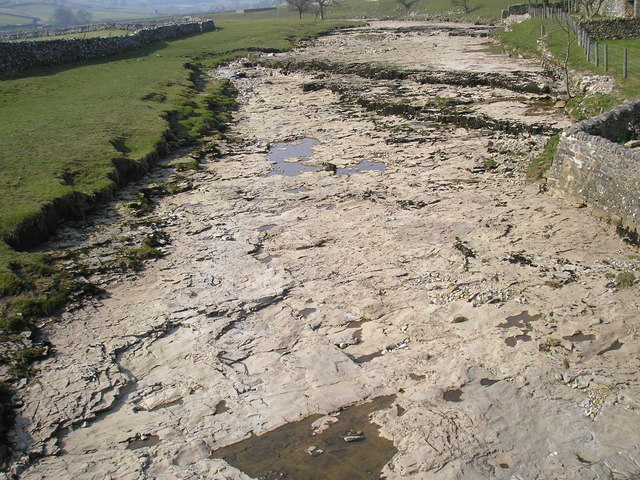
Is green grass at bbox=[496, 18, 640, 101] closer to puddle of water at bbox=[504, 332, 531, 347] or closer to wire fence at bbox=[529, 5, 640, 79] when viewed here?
wire fence at bbox=[529, 5, 640, 79]

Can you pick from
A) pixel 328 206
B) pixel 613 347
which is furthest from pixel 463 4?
pixel 613 347

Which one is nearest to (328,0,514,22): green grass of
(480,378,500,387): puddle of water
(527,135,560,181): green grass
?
(527,135,560,181): green grass

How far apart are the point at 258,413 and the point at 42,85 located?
104ft

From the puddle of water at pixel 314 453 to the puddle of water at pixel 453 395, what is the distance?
137 centimetres

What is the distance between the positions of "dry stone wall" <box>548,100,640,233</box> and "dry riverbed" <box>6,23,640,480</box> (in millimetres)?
546

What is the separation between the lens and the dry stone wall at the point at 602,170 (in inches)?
567

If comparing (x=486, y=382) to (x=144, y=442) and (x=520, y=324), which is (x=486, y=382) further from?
(x=144, y=442)

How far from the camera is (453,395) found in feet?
31.6

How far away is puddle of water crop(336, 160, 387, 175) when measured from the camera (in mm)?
21388

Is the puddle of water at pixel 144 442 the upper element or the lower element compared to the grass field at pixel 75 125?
lower

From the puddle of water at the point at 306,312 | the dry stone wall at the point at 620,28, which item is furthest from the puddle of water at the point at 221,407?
the dry stone wall at the point at 620,28

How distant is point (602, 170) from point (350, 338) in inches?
348

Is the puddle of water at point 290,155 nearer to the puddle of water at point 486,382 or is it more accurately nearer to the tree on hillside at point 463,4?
the puddle of water at point 486,382

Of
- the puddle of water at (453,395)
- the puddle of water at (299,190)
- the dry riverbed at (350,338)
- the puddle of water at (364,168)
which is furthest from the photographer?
the puddle of water at (364,168)
